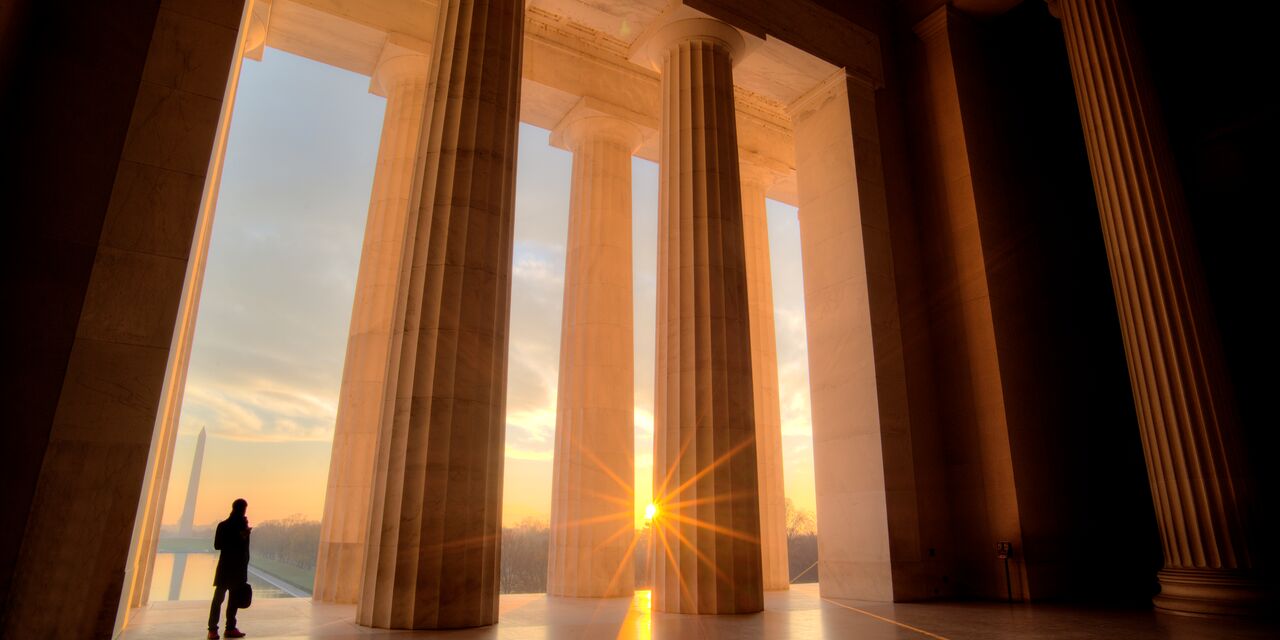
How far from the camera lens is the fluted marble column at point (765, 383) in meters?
49.8

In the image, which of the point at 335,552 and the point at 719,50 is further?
the point at 719,50

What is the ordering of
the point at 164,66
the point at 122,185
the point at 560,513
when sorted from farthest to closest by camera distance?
the point at 560,513, the point at 164,66, the point at 122,185

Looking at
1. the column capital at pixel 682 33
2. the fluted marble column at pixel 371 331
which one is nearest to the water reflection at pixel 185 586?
the fluted marble column at pixel 371 331

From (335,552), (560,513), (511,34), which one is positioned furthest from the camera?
(560,513)

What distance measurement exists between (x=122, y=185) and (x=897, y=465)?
34.9 meters

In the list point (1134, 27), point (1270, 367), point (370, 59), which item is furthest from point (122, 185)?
point (1270, 367)

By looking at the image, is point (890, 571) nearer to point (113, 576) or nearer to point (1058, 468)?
point (1058, 468)

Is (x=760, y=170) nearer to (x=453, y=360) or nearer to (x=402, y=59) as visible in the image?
(x=402, y=59)

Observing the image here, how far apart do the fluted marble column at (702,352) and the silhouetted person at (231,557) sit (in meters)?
16.1

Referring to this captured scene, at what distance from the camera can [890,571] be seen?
34.3m

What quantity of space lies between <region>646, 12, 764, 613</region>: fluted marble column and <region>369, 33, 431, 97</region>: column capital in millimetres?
13644

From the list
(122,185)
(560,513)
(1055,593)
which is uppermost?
(122,185)

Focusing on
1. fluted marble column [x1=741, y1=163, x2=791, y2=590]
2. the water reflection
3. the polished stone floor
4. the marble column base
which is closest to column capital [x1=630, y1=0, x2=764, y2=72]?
fluted marble column [x1=741, y1=163, x2=791, y2=590]

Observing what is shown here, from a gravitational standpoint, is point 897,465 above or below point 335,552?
above
